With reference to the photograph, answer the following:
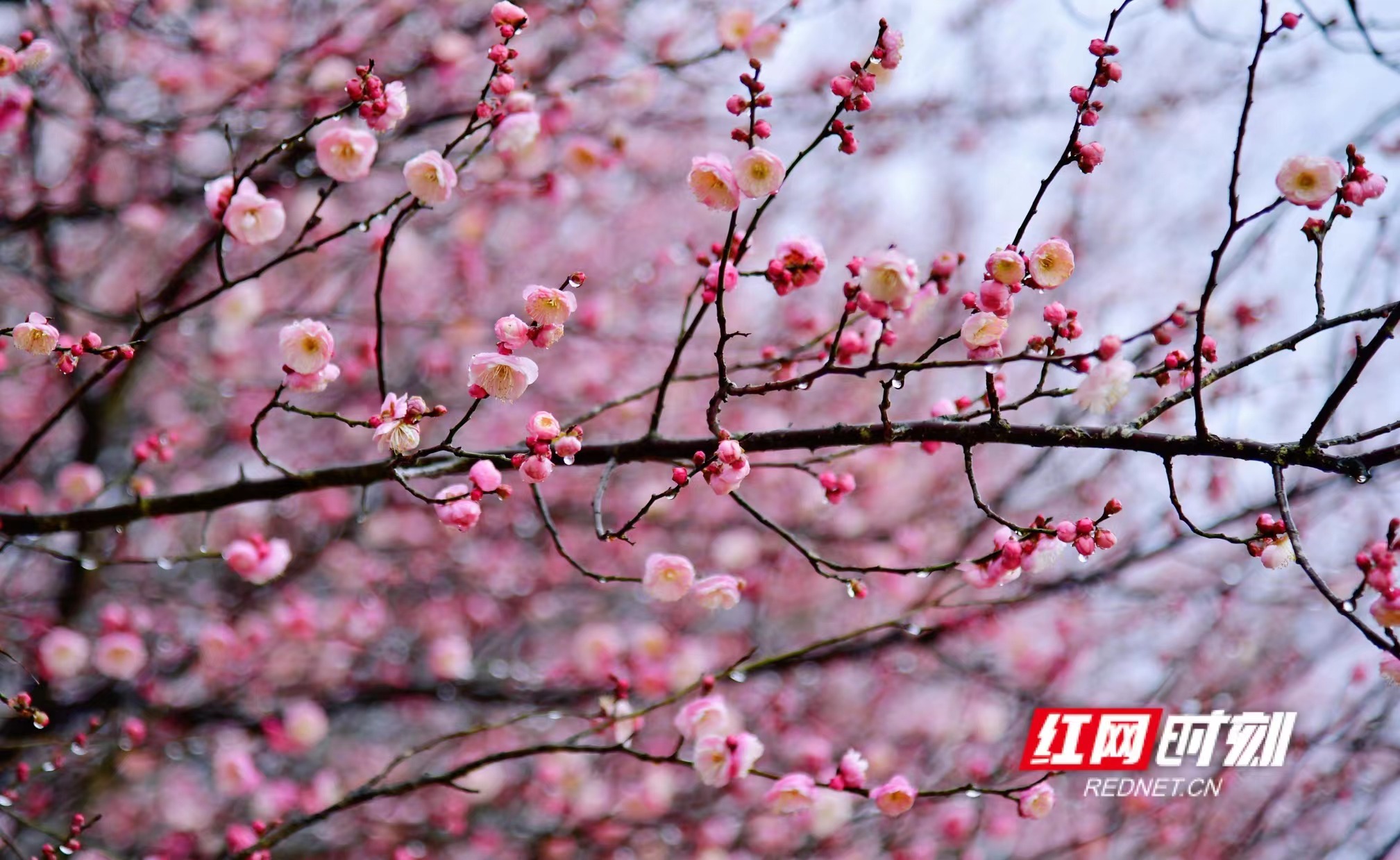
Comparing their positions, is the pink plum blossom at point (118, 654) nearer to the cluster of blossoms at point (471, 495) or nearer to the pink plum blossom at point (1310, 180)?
the cluster of blossoms at point (471, 495)

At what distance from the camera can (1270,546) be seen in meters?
2.37

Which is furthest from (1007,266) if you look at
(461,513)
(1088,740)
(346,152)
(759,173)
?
(1088,740)

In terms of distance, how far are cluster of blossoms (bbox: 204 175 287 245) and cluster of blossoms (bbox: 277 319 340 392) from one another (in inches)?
17.5

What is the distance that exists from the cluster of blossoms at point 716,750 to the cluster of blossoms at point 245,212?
6.30 feet

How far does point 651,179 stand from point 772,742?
521 centimetres

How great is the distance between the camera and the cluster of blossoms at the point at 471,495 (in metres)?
2.29

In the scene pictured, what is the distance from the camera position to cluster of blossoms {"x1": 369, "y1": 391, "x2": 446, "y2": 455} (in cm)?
223

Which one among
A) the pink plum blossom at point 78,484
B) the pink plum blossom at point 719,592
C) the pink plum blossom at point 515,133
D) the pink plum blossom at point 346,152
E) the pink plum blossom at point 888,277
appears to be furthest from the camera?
the pink plum blossom at point 78,484

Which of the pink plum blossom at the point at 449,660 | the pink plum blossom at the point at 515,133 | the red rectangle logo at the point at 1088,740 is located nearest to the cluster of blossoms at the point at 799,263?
the pink plum blossom at the point at 515,133

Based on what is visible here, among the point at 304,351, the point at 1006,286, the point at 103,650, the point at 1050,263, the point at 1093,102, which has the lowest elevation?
the point at 103,650

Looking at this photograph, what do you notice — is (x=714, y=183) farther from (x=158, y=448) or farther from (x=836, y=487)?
(x=158, y=448)

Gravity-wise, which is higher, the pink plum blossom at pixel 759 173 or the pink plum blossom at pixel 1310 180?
the pink plum blossom at pixel 1310 180

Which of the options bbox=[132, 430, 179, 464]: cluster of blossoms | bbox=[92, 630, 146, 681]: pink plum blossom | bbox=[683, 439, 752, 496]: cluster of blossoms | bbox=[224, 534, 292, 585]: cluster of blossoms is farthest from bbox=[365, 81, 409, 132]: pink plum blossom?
bbox=[92, 630, 146, 681]: pink plum blossom

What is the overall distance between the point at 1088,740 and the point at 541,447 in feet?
10.3
